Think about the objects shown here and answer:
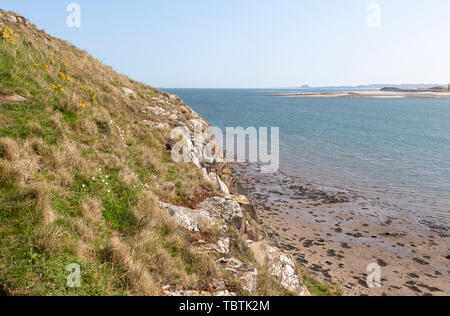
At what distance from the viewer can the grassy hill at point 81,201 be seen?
4430 mm

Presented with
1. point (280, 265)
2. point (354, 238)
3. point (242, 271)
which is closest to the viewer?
point (242, 271)

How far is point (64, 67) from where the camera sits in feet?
42.5

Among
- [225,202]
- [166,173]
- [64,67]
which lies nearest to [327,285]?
[225,202]

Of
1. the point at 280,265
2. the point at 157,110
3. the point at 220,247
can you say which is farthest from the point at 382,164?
the point at 220,247

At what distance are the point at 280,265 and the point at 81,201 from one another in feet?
20.4

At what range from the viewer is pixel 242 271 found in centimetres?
636

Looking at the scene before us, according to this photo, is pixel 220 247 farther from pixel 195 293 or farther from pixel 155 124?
pixel 155 124

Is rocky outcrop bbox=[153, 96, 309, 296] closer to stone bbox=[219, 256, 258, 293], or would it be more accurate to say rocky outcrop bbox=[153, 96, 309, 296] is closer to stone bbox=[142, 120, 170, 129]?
stone bbox=[219, 256, 258, 293]

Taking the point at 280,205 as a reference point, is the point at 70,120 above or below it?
above

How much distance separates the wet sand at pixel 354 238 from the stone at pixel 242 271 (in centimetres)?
778

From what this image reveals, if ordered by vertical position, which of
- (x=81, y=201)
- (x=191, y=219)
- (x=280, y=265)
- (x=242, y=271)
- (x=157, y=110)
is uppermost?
(x=157, y=110)

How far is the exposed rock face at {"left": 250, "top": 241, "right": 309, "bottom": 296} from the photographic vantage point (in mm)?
8102
